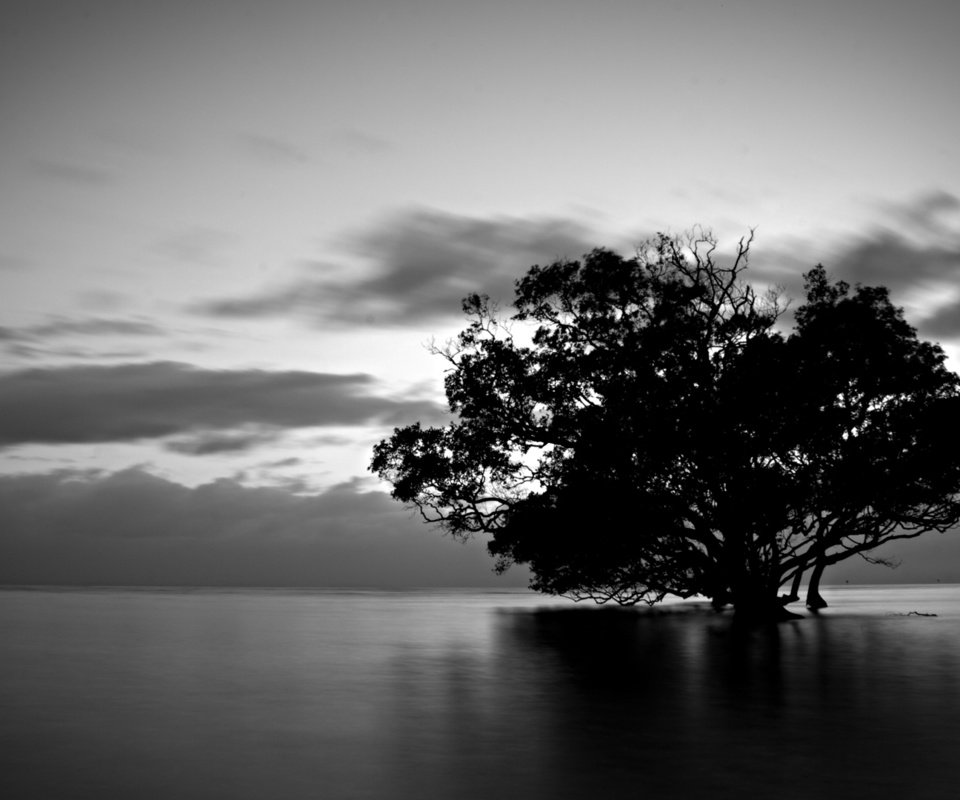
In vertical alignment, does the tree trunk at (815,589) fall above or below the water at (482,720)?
above

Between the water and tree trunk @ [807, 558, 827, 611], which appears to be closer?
the water

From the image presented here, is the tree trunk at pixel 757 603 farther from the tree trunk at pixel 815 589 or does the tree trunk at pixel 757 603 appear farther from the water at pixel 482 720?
the water at pixel 482 720

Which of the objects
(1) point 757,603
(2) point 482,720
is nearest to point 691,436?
(1) point 757,603

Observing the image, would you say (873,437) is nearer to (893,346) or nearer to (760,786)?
(893,346)

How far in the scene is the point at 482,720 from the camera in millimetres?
13438

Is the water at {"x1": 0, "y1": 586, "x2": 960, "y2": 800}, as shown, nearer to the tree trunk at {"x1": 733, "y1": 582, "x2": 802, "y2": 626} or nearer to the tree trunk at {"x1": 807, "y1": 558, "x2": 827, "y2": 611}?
the tree trunk at {"x1": 733, "y1": 582, "x2": 802, "y2": 626}

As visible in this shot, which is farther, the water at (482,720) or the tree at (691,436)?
the tree at (691,436)

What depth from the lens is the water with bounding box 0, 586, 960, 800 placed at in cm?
942

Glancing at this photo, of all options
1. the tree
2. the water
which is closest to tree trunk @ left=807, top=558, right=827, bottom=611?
the tree

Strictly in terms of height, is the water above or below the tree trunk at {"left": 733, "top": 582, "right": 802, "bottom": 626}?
below

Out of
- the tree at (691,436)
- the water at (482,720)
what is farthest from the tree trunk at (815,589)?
the water at (482,720)

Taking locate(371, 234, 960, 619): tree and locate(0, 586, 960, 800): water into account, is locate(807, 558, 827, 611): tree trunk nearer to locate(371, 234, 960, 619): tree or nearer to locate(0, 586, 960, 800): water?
locate(371, 234, 960, 619): tree

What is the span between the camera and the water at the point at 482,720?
30.9 feet

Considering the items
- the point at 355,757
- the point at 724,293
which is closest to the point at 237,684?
the point at 355,757
